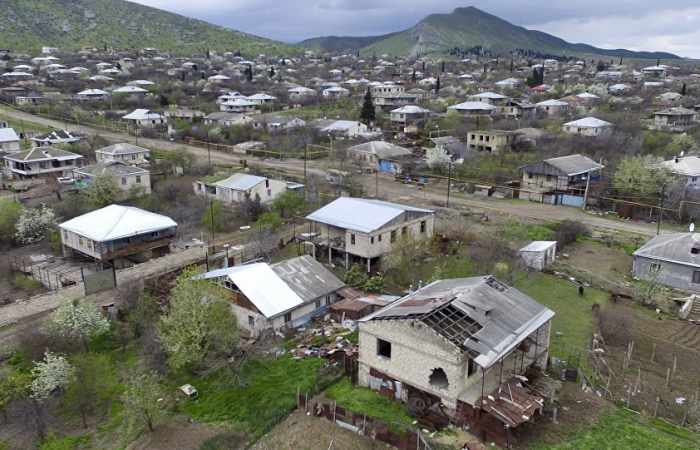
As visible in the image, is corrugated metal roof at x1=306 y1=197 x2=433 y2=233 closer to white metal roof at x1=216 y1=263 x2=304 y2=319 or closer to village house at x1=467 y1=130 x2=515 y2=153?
white metal roof at x1=216 y1=263 x2=304 y2=319

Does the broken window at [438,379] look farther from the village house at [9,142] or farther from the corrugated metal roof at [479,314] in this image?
the village house at [9,142]

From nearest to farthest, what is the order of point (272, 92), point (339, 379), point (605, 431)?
point (605, 431) → point (339, 379) → point (272, 92)

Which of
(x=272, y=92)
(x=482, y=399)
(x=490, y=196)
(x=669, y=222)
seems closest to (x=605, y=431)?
(x=482, y=399)

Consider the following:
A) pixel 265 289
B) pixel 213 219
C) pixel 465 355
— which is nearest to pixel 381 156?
pixel 213 219

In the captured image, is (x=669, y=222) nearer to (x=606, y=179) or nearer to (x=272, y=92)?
(x=606, y=179)

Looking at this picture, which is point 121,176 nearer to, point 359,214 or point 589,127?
point 359,214

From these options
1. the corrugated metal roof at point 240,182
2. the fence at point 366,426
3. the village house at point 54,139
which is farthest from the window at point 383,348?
the village house at point 54,139
